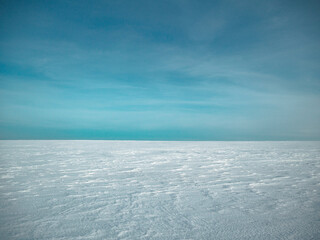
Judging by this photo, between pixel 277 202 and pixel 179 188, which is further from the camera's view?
pixel 179 188

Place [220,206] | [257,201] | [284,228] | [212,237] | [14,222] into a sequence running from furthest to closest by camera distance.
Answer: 1. [257,201]
2. [220,206]
3. [14,222]
4. [284,228]
5. [212,237]

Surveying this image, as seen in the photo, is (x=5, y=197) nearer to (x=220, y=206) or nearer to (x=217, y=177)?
(x=220, y=206)

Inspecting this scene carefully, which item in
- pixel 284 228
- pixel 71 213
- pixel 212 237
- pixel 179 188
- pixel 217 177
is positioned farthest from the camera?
pixel 217 177

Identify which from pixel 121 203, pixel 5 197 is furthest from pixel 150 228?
pixel 5 197

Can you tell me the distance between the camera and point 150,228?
2.31 metres

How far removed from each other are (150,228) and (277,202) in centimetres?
228

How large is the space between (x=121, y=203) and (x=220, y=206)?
5.31 feet

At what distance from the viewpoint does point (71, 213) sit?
277 cm

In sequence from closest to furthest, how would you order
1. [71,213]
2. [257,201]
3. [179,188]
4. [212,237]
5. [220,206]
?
1. [212,237]
2. [71,213]
3. [220,206]
4. [257,201]
5. [179,188]

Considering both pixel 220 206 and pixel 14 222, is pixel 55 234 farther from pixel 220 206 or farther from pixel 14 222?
pixel 220 206

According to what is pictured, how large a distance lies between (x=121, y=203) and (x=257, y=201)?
2.32 m

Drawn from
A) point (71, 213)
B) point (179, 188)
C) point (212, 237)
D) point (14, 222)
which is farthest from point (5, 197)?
point (212, 237)

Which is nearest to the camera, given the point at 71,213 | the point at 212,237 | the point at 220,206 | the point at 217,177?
the point at 212,237

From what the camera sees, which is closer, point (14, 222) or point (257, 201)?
point (14, 222)
